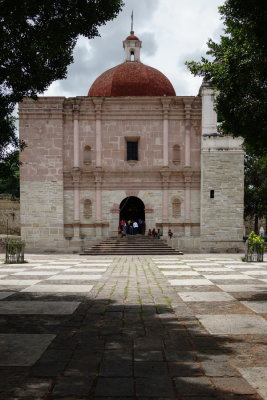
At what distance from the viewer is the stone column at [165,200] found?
25.5 meters

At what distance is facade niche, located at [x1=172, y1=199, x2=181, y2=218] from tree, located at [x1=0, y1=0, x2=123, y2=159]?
1957cm

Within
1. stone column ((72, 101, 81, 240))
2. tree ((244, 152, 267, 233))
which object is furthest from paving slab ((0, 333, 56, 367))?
tree ((244, 152, 267, 233))

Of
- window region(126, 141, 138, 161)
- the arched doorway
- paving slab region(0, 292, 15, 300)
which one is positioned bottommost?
paving slab region(0, 292, 15, 300)

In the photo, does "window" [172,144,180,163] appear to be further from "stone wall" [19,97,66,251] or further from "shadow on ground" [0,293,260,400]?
"shadow on ground" [0,293,260,400]

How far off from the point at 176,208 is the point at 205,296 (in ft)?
Answer: 60.8

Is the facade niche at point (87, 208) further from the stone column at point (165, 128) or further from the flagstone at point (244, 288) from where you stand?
the flagstone at point (244, 288)

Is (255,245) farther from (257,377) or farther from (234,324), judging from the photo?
(257,377)

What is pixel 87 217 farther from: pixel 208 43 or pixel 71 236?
pixel 208 43

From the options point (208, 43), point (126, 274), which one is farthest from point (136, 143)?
point (208, 43)

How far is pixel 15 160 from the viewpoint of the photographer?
7.22 metres

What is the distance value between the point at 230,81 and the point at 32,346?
5.63 meters

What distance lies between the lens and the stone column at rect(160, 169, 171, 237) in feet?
83.5

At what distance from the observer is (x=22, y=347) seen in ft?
14.0

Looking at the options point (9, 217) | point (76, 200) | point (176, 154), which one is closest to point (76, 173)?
point (76, 200)
